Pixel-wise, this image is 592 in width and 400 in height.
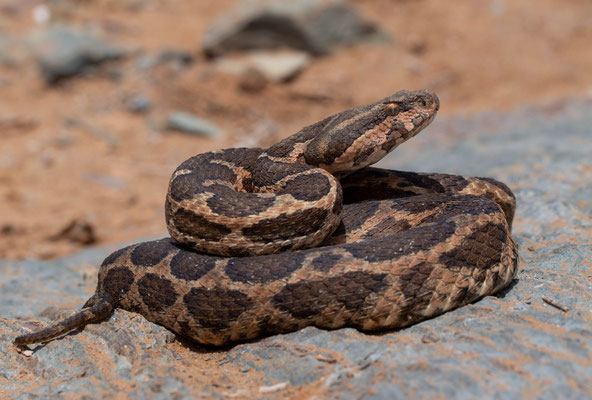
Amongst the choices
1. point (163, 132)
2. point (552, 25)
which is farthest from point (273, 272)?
point (552, 25)

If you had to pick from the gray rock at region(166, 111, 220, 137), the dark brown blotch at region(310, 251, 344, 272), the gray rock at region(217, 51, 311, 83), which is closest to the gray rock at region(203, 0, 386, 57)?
the gray rock at region(217, 51, 311, 83)

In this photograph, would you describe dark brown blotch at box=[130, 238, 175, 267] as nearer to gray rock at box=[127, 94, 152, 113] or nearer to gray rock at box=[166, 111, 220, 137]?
gray rock at box=[166, 111, 220, 137]

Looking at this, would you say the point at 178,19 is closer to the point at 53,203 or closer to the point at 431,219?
the point at 53,203

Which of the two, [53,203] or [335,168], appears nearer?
[335,168]

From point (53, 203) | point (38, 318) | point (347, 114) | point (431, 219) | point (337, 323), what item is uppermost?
point (347, 114)

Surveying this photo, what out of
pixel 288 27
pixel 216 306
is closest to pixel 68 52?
pixel 288 27

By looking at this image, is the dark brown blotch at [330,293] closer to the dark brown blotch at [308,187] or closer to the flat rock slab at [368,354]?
the flat rock slab at [368,354]
